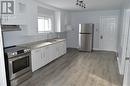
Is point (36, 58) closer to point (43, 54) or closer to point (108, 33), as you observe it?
point (43, 54)

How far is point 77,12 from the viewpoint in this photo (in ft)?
24.4

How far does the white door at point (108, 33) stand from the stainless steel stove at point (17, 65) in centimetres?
506

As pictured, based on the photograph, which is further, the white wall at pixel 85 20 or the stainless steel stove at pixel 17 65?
the white wall at pixel 85 20

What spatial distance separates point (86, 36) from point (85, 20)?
1206 mm

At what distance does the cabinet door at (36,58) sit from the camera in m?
3.59

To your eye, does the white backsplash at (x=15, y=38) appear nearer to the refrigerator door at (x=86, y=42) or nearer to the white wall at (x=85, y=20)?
the refrigerator door at (x=86, y=42)

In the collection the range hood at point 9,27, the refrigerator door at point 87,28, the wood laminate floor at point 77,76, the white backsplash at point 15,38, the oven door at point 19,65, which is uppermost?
the refrigerator door at point 87,28

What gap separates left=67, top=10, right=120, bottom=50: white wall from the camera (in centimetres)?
687

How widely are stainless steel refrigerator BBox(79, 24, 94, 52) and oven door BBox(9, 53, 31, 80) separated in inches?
164

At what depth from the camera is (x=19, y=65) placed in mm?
3039

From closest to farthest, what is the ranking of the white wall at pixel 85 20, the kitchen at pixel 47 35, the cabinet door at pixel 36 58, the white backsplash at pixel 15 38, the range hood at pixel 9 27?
the range hood at pixel 9 27 < the kitchen at pixel 47 35 < the white backsplash at pixel 15 38 < the cabinet door at pixel 36 58 < the white wall at pixel 85 20

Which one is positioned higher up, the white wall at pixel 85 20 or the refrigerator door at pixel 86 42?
the white wall at pixel 85 20

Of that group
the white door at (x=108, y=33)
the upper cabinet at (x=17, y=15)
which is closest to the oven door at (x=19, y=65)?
the upper cabinet at (x=17, y=15)

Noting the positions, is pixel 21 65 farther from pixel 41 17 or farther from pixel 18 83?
pixel 41 17
